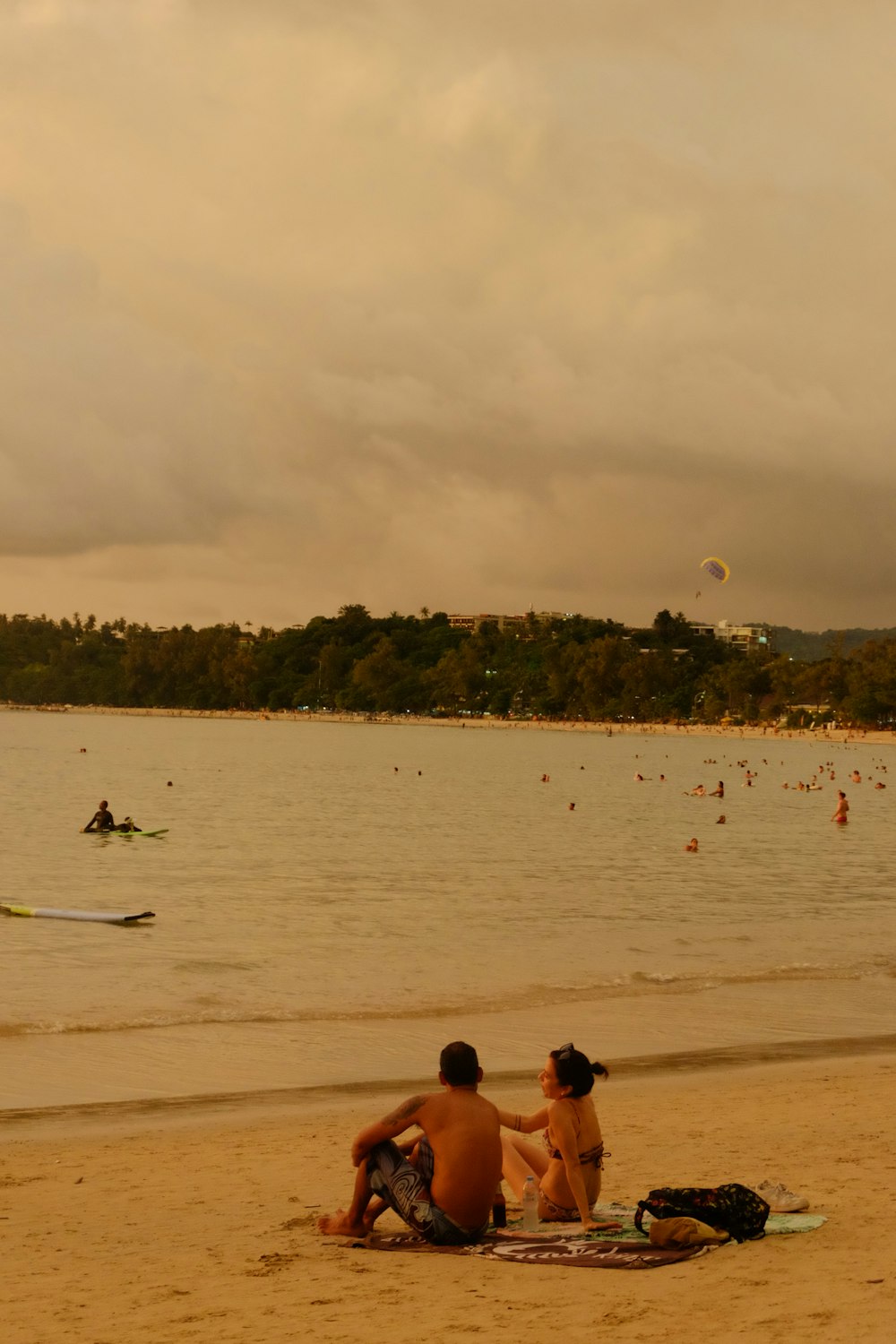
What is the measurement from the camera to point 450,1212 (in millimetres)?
7906

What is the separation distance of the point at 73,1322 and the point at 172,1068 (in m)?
7.56

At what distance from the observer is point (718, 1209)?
7719mm

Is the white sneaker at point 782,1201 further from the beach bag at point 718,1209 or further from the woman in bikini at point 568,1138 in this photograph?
the woman in bikini at point 568,1138

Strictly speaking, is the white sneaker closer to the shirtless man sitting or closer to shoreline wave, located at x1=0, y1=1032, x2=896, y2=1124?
the shirtless man sitting

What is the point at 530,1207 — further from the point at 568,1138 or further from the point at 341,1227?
the point at 341,1227

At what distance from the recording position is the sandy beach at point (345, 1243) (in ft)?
21.5

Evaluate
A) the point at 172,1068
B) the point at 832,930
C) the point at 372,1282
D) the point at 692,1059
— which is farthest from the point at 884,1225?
the point at 832,930

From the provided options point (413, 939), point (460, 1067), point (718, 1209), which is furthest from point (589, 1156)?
point (413, 939)

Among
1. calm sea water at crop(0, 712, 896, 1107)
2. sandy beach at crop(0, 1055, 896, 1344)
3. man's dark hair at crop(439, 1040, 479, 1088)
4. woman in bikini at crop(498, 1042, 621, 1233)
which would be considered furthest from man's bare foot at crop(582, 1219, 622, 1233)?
calm sea water at crop(0, 712, 896, 1107)

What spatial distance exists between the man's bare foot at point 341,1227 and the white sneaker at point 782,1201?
240 cm

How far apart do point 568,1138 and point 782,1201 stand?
1.46 m

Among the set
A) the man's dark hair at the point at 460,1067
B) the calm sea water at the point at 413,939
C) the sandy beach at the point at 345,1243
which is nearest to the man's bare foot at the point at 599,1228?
the sandy beach at the point at 345,1243

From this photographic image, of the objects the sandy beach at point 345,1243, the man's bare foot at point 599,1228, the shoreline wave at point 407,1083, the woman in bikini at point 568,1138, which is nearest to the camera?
the sandy beach at point 345,1243

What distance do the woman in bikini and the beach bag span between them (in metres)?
0.30
